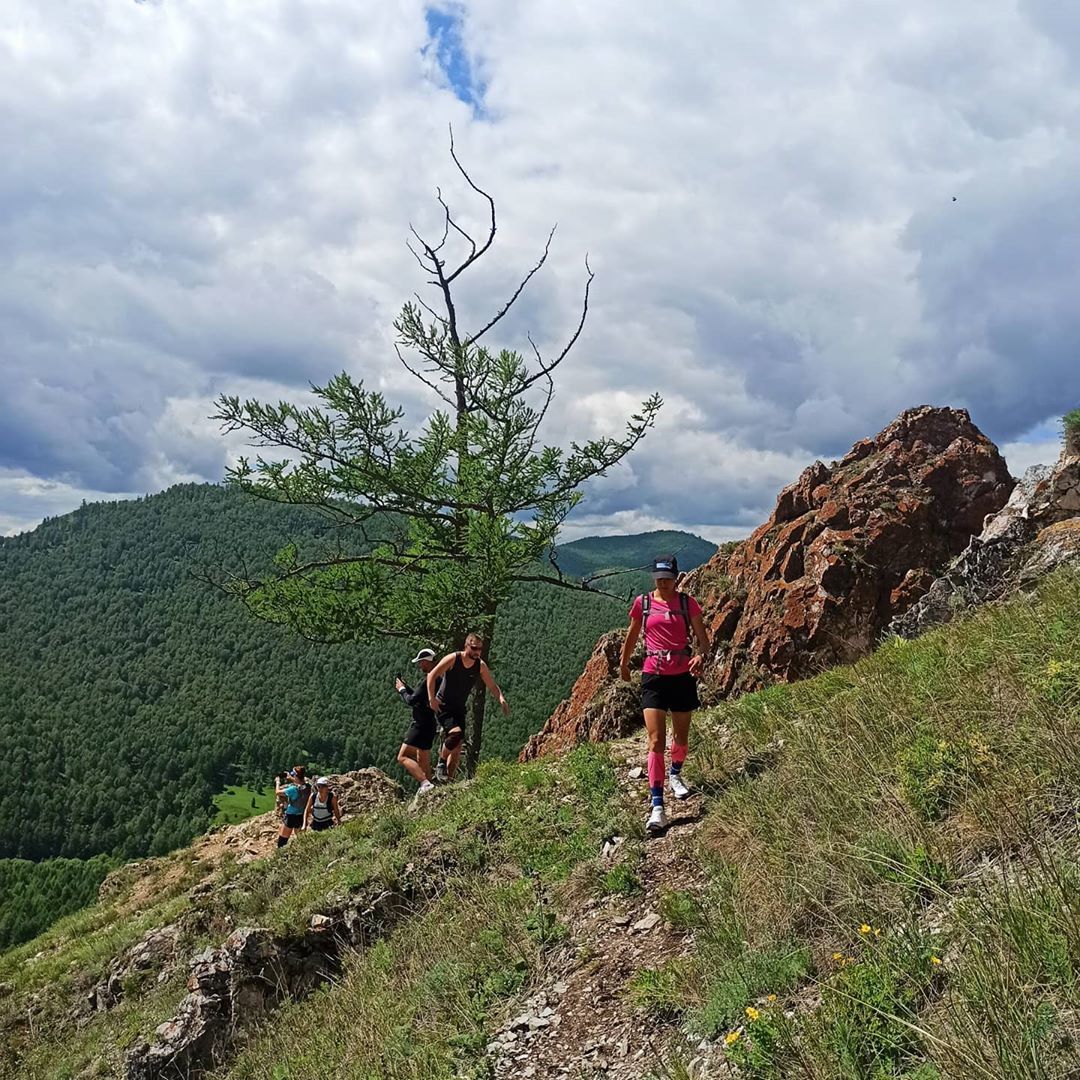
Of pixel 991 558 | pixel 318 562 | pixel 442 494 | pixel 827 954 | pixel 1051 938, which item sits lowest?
pixel 827 954

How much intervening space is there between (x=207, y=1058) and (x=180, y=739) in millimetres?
171871

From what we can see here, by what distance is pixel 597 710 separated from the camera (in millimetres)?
15680

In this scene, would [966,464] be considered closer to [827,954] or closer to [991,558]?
[991,558]

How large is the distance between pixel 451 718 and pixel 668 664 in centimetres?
615

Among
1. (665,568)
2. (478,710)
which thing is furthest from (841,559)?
(665,568)

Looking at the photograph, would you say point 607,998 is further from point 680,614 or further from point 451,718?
point 451,718

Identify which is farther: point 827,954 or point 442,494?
point 442,494

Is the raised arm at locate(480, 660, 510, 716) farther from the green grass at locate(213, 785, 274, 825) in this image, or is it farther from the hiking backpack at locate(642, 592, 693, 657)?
the green grass at locate(213, 785, 274, 825)

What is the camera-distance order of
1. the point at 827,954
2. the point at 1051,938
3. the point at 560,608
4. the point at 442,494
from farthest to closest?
1. the point at 560,608
2. the point at 442,494
3. the point at 827,954
4. the point at 1051,938

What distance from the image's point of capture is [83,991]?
11.4m

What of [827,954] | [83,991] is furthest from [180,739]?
[827,954]

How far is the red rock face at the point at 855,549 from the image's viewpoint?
610 inches

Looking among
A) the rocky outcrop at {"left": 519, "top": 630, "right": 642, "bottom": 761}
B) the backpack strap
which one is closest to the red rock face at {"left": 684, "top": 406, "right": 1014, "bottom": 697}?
the rocky outcrop at {"left": 519, "top": 630, "right": 642, "bottom": 761}

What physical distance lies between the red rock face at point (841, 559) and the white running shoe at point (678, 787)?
6847mm
